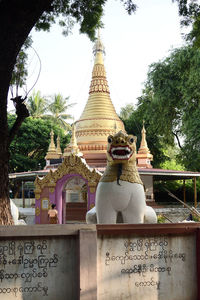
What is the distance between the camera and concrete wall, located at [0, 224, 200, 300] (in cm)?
376

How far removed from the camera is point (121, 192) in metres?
6.10

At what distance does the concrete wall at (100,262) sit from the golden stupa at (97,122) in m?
16.8

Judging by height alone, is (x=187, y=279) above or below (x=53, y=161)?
below

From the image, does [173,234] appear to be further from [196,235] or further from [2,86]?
[2,86]

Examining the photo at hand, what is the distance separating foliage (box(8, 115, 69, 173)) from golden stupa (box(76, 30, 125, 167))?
6418 mm

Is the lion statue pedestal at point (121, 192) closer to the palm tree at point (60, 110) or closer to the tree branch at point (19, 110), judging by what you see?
the tree branch at point (19, 110)

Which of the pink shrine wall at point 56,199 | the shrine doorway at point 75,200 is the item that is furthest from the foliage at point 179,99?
the pink shrine wall at point 56,199

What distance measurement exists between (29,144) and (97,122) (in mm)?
9084

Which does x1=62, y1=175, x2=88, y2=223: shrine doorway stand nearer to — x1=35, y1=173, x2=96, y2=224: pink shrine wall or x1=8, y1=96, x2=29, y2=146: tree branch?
x1=35, y1=173, x2=96, y2=224: pink shrine wall

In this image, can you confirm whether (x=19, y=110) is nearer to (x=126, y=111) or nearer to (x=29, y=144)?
(x=29, y=144)

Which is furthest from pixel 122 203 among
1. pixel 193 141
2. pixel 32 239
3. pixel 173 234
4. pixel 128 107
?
pixel 128 107

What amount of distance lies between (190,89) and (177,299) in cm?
1849

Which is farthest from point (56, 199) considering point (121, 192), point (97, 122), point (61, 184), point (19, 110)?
point (19, 110)

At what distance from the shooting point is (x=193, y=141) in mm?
21156
